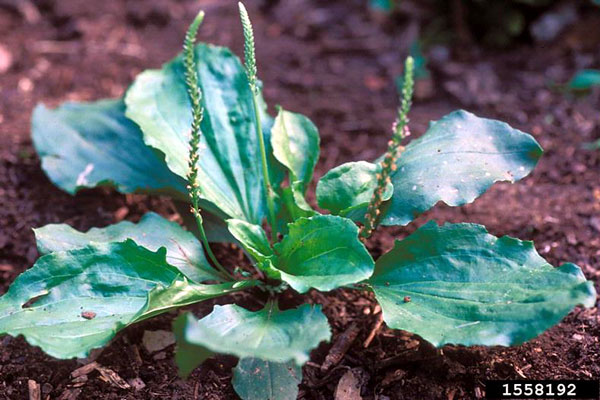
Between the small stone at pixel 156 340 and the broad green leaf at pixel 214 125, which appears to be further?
the broad green leaf at pixel 214 125

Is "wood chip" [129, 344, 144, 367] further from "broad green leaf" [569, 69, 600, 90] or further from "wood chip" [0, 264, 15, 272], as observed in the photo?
"broad green leaf" [569, 69, 600, 90]

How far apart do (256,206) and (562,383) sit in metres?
1.77

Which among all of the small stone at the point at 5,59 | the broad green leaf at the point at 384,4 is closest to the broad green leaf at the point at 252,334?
the broad green leaf at the point at 384,4

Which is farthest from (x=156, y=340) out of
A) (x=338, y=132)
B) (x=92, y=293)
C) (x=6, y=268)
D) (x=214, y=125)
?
(x=338, y=132)

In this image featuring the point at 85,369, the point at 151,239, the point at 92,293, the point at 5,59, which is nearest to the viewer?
the point at 92,293

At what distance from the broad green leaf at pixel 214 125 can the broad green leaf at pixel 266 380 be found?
907 mm

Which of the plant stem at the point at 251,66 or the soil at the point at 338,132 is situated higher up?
the plant stem at the point at 251,66

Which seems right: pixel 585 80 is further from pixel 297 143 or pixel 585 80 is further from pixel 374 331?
pixel 374 331

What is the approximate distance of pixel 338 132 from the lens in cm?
481

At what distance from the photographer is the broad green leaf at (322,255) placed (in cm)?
260

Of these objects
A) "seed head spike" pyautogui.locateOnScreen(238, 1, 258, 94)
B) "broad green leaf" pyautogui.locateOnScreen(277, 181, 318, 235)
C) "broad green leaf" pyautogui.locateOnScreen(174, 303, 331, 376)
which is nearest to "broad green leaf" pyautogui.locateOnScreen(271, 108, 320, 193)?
"broad green leaf" pyautogui.locateOnScreen(277, 181, 318, 235)

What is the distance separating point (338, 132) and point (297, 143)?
1.34 metres

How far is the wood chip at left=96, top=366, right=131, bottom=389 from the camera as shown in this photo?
9.72 feet

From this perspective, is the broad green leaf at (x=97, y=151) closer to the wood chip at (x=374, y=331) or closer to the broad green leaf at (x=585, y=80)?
the wood chip at (x=374, y=331)
